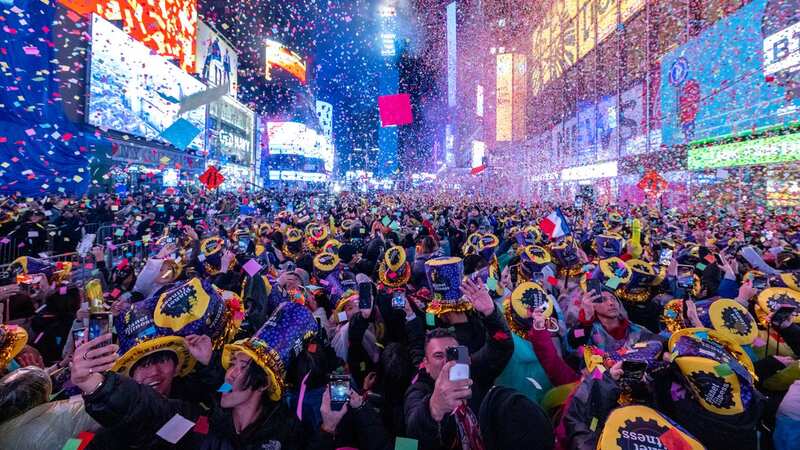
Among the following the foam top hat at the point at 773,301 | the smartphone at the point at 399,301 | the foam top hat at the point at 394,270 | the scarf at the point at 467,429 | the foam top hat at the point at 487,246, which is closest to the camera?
the scarf at the point at 467,429

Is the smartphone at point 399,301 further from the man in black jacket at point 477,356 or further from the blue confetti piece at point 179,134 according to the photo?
the blue confetti piece at point 179,134

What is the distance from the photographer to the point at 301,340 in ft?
9.34

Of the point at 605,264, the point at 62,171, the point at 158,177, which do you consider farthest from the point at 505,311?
the point at 158,177

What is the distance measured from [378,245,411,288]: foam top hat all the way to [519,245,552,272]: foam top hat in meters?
1.64

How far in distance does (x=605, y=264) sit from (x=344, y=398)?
3.62 metres

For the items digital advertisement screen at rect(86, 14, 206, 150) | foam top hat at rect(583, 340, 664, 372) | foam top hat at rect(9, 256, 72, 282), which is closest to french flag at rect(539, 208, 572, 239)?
foam top hat at rect(583, 340, 664, 372)

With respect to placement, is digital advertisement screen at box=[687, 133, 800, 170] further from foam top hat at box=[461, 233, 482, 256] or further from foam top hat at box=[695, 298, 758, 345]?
foam top hat at box=[695, 298, 758, 345]

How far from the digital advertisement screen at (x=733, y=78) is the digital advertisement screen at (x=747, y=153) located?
2.30 feet

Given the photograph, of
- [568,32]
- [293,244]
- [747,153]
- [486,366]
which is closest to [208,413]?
[486,366]

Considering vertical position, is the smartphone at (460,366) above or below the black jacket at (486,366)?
above

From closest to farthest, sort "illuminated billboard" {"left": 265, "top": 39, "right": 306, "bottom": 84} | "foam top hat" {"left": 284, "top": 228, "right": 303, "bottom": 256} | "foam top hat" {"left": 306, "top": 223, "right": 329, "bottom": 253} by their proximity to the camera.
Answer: "foam top hat" {"left": 284, "top": 228, "right": 303, "bottom": 256} → "foam top hat" {"left": 306, "top": 223, "right": 329, "bottom": 253} → "illuminated billboard" {"left": 265, "top": 39, "right": 306, "bottom": 84}

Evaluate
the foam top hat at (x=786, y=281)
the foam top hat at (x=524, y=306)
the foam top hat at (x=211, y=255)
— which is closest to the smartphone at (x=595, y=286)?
the foam top hat at (x=524, y=306)

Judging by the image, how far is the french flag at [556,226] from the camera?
8.23 metres

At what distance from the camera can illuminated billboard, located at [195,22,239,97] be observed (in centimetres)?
4562
